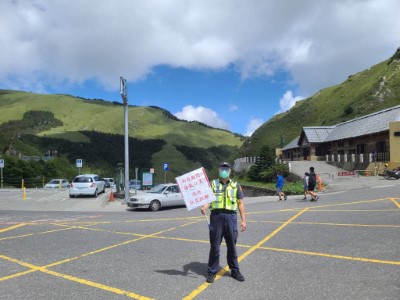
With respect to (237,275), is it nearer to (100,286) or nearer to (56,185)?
(100,286)

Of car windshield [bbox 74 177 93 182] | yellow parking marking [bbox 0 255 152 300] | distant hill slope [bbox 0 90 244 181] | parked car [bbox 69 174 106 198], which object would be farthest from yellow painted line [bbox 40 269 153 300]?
distant hill slope [bbox 0 90 244 181]

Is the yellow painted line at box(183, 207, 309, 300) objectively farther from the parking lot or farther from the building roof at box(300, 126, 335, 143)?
the building roof at box(300, 126, 335, 143)

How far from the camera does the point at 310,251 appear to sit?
7641 millimetres

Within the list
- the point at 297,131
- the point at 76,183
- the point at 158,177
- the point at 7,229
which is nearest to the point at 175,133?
the point at 158,177

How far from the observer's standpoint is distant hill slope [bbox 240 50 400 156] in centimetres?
7744

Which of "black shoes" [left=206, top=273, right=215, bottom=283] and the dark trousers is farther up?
the dark trousers

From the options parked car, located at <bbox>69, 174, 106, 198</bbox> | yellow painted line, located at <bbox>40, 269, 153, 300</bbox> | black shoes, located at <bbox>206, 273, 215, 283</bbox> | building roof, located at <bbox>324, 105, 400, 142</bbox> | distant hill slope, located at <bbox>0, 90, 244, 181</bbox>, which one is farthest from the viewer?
distant hill slope, located at <bbox>0, 90, 244, 181</bbox>

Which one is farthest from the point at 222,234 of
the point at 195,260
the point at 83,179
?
the point at 83,179

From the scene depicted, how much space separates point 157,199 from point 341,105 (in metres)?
81.0

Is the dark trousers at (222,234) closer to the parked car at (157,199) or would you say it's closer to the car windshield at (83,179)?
the parked car at (157,199)

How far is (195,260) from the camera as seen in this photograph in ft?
23.6

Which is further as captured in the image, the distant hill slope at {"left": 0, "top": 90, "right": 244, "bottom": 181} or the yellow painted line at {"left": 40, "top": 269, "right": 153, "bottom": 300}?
the distant hill slope at {"left": 0, "top": 90, "right": 244, "bottom": 181}

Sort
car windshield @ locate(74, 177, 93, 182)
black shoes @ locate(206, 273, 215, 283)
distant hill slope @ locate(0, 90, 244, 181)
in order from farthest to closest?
distant hill slope @ locate(0, 90, 244, 181) → car windshield @ locate(74, 177, 93, 182) → black shoes @ locate(206, 273, 215, 283)

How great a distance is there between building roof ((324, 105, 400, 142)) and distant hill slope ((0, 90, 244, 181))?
8198cm
